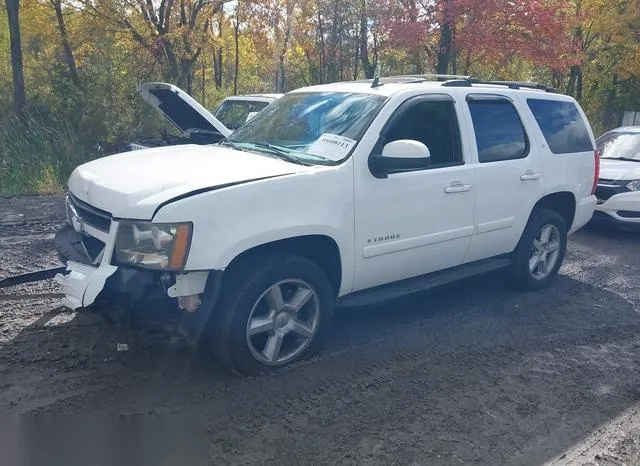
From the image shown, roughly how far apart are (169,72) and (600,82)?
1471cm

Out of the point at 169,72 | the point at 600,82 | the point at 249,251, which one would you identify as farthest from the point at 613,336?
the point at 600,82

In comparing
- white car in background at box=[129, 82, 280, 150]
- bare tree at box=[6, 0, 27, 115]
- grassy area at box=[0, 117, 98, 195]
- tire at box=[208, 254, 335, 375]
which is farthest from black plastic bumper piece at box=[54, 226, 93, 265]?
bare tree at box=[6, 0, 27, 115]

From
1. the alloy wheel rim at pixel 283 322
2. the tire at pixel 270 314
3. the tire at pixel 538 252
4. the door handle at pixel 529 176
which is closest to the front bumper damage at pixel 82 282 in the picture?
the tire at pixel 270 314

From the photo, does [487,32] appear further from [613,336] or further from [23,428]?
[23,428]

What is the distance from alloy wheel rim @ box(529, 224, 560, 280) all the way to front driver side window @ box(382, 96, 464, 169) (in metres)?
1.56

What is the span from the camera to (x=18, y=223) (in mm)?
7484

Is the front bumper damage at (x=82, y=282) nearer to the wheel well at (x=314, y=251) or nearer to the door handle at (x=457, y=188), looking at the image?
the wheel well at (x=314, y=251)

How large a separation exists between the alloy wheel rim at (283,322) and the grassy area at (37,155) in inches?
278

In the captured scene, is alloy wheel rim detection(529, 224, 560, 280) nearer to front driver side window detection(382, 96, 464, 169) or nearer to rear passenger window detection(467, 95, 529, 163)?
rear passenger window detection(467, 95, 529, 163)

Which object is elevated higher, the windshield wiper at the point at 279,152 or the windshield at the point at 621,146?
the windshield wiper at the point at 279,152

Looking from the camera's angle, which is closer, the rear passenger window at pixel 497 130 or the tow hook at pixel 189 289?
the tow hook at pixel 189 289

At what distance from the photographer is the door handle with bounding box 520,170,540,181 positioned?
5.39 metres

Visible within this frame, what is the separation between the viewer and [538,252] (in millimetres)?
5930

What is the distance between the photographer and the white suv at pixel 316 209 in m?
3.48
